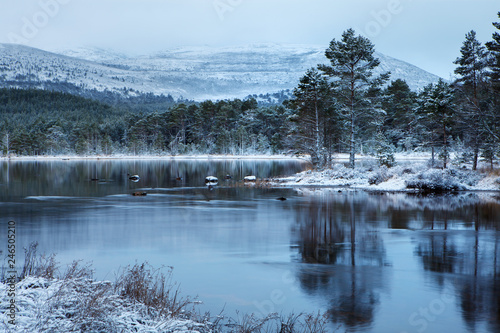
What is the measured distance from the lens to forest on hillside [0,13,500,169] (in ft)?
152

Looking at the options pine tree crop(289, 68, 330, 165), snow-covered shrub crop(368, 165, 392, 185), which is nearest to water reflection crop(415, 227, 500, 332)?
snow-covered shrub crop(368, 165, 392, 185)

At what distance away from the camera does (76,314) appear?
798 cm

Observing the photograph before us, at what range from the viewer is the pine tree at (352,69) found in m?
46.8

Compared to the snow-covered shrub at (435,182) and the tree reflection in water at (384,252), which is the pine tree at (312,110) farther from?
the tree reflection in water at (384,252)

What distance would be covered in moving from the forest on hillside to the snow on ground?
111 ft

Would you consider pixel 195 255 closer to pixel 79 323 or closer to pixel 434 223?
pixel 79 323

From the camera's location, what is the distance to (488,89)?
39938 mm

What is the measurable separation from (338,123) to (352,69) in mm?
10877

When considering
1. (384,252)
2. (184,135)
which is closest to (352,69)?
(384,252)

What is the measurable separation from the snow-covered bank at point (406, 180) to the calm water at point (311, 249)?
4.57 metres

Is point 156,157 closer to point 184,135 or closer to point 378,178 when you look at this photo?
point 184,135

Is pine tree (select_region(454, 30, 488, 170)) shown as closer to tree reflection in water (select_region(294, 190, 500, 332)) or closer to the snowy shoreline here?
the snowy shoreline

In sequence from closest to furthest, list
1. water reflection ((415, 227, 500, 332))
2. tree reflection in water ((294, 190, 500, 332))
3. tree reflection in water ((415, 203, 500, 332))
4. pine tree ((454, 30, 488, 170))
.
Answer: water reflection ((415, 227, 500, 332)) < tree reflection in water ((415, 203, 500, 332)) < tree reflection in water ((294, 190, 500, 332)) < pine tree ((454, 30, 488, 170))

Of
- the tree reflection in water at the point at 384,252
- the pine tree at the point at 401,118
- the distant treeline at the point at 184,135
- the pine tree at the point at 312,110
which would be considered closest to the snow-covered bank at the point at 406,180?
the pine tree at the point at 312,110
